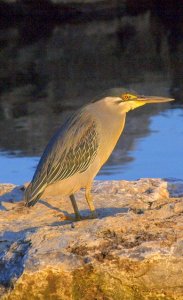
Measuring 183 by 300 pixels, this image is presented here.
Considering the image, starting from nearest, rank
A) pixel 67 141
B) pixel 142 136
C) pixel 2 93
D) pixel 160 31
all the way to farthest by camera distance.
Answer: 1. pixel 67 141
2. pixel 142 136
3. pixel 2 93
4. pixel 160 31

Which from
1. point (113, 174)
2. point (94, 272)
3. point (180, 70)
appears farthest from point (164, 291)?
point (180, 70)

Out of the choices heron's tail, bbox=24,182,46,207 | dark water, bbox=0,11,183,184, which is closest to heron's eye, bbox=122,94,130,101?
heron's tail, bbox=24,182,46,207

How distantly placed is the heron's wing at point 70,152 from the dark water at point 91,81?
330 cm

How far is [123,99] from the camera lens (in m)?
5.49

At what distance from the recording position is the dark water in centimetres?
982

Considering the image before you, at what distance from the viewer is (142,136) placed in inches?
424

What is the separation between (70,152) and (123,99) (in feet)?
1.39

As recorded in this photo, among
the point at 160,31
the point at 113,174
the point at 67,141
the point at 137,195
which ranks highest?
the point at 67,141

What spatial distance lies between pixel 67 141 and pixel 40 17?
16472 mm

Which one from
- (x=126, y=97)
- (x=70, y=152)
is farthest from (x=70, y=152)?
(x=126, y=97)

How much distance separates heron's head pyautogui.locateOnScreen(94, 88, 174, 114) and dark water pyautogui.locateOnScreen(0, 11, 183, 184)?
322cm

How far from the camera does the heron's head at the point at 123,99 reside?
5.45 m

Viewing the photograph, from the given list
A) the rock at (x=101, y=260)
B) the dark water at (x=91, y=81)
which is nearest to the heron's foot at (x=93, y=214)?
the rock at (x=101, y=260)

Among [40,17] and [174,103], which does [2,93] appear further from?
[40,17]
